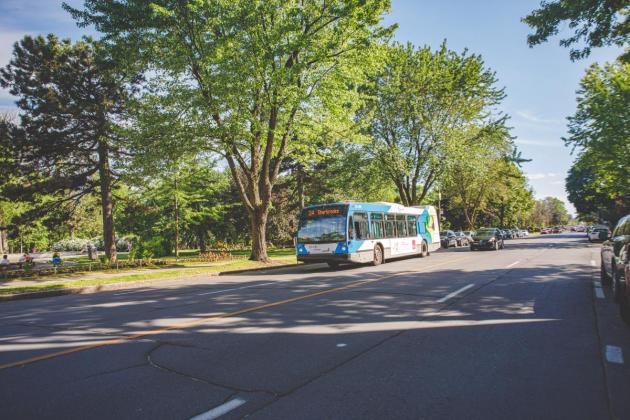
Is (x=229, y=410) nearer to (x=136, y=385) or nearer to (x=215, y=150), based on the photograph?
(x=136, y=385)

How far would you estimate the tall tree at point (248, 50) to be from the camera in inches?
675

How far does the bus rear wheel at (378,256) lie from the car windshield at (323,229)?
8.55 feet

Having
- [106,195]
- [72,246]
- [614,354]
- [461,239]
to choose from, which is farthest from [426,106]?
[72,246]

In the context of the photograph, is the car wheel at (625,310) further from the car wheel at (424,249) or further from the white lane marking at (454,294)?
the car wheel at (424,249)

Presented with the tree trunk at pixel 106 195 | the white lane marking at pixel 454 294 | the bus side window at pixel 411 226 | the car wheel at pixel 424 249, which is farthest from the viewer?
the tree trunk at pixel 106 195

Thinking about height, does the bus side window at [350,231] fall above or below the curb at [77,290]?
above

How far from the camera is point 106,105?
2458cm

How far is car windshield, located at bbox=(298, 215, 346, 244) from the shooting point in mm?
17047

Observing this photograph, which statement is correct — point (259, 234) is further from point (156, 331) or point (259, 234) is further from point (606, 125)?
point (606, 125)

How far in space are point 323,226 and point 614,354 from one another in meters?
13.1

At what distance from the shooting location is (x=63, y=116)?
24.0m

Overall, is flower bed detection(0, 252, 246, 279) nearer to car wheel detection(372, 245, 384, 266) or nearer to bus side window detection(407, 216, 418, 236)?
car wheel detection(372, 245, 384, 266)

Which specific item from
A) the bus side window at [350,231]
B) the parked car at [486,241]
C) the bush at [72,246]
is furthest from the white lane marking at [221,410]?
the bush at [72,246]

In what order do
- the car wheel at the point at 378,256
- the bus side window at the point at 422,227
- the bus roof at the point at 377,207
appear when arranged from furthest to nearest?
the bus side window at the point at 422,227
the car wheel at the point at 378,256
the bus roof at the point at 377,207
